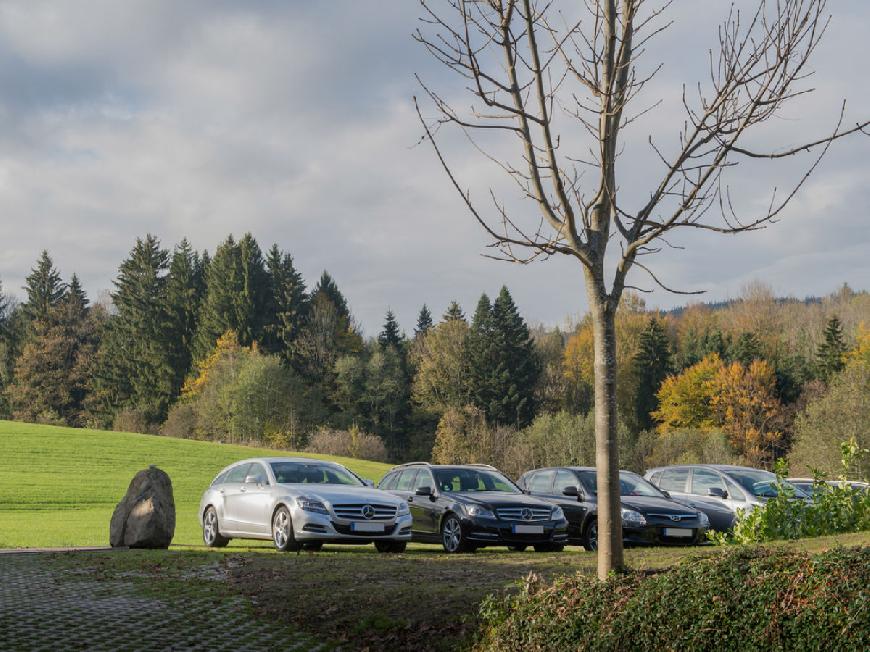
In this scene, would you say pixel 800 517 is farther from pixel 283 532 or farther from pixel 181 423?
pixel 181 423

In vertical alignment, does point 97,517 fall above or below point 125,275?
below

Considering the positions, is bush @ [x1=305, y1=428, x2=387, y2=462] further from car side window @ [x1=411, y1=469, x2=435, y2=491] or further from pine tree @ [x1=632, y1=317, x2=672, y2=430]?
car side window @ [x1=411, y1=469, x2=435, y2=491]

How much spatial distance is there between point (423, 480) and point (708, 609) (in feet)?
38.0

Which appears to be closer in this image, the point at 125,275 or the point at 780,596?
the point at 780,596

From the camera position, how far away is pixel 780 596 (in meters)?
6.27

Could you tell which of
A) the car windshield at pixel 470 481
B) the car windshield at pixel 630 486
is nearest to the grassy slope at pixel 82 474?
the car windshield at pixel 470 481

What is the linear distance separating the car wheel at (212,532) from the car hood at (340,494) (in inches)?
85.8

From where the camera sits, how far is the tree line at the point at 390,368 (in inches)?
2825

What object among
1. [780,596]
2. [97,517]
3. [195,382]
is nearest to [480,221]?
[780,596]

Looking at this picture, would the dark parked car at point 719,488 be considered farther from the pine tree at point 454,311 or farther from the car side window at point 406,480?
the pine tree at point 454,311

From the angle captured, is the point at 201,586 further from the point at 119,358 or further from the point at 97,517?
the point at 119,358

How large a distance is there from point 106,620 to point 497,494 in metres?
A: 9.14

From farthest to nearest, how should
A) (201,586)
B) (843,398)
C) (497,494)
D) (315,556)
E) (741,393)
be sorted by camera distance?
(741,393) → (843,398) → (497,494) → (315,556) → (201,586)

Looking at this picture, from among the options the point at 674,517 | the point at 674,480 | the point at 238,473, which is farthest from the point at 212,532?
the point at 674,480
